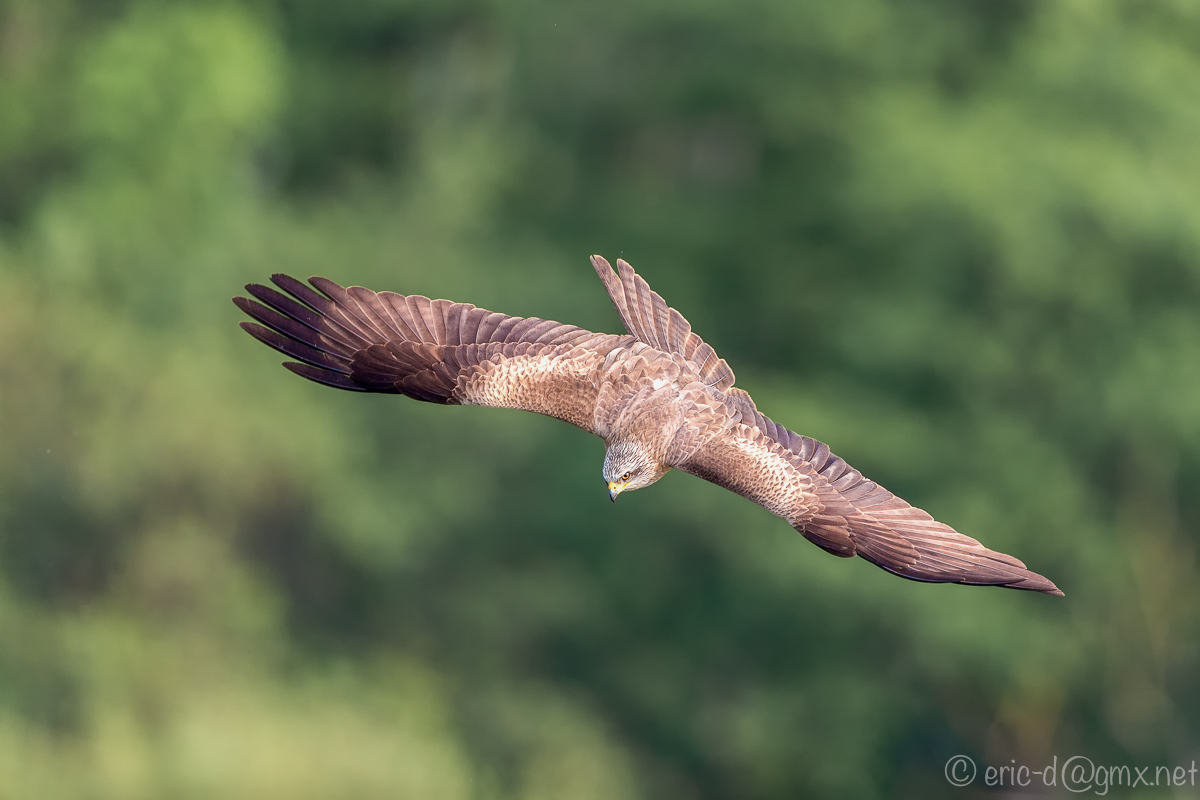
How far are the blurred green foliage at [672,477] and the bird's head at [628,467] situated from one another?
15.3 m

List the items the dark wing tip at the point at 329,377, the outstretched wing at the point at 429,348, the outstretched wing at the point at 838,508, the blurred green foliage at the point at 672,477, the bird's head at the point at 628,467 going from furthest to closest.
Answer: the blurred green foliage at the point at 672,477
the dark wing tip at the point at 329,377
the outstretched wing at the point at 429,348
the bird's head at the point at 628,467
the outstretched wing at the point at 838,508

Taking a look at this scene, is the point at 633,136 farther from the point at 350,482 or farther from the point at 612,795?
the point at 612,795

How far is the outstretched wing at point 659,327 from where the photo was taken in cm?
1260

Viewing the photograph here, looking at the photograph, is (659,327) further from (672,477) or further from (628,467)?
(672,477)

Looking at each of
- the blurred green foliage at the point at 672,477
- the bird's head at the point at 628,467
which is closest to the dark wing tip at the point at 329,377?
the bird's head at the point at 628,467

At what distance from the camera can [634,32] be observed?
3969 centimetres

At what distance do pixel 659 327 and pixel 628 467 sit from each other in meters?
1.02

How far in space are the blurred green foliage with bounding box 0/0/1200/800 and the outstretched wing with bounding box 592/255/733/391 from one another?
1532cm

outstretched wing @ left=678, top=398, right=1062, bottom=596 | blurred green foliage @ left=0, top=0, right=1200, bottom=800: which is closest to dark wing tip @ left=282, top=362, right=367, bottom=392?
outstretched wing @ left=678, top=398, right=1062, bottom=596

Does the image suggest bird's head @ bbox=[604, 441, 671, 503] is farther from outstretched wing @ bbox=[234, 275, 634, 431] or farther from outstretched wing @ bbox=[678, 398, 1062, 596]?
outstretched wing @ bbox=[234, 275, 634, 431]

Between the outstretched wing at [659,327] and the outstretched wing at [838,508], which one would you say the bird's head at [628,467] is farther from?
the outstretched wing at [659,327]

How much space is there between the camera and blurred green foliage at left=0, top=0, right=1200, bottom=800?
3083 cm

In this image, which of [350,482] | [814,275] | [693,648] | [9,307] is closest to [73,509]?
[9,307]

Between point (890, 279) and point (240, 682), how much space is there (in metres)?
13.0
